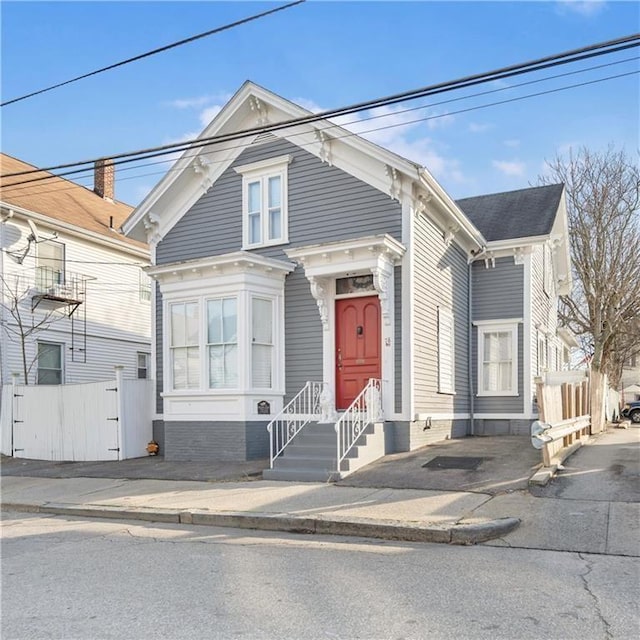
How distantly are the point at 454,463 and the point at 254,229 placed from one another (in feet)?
22.0

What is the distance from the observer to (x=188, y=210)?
15359 mm

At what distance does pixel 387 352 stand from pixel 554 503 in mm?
5002

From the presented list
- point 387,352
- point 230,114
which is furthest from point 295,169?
point 387,352

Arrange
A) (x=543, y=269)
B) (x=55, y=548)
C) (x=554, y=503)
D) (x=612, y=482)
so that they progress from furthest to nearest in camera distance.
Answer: (x=543, y=269) < (x=612, y=482) < (x=554, y=503) < (x=55, y=548)

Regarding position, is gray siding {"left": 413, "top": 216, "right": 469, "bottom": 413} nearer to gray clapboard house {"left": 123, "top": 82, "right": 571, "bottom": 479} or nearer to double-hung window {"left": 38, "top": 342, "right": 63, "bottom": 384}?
gray clapboard house {"left": 123, "top": 82, "right": 571, "bottom": 479}

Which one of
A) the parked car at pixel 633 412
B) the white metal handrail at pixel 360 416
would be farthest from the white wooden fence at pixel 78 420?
the parked car at pixel 633 412

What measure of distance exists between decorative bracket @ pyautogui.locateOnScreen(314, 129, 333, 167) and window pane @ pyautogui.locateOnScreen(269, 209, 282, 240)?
5.04 ft

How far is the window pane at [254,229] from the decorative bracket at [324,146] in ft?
6.57

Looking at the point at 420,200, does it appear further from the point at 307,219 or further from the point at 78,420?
the point at 78,420

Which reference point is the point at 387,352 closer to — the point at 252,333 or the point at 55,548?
the point at 252,333

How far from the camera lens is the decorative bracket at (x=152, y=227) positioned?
15500mm

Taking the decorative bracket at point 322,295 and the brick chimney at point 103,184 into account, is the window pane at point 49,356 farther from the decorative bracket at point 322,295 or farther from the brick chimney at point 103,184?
the decorative bracket at point 322,295

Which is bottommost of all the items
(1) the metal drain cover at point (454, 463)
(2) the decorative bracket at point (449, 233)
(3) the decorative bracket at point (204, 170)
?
(1) the metal drain cover at point (454, 463)

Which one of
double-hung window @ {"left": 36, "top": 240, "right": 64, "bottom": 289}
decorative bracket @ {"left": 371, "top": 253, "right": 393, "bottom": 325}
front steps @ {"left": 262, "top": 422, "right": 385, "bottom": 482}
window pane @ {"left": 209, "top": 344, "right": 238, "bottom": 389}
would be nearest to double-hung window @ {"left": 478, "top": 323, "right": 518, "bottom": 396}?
decorative bracket @ {"left": 371, "top": 253, "right": 393, "bottom": 325}
